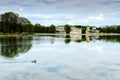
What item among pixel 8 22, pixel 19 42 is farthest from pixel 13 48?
pixel 8 22

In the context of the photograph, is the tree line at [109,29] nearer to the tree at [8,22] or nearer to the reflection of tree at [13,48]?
the tree at [8,22]

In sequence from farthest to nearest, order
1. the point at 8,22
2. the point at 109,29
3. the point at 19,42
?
the point at 109,29
the point at 8,22
the point at 19,42

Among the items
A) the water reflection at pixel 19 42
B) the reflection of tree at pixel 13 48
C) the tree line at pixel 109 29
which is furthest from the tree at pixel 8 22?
the tree line at pixel 109 29

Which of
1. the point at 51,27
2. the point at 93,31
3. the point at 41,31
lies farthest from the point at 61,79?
the point at 93,31

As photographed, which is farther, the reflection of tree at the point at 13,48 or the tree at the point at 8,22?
the tree at the point at 8,22

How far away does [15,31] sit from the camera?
93.7m

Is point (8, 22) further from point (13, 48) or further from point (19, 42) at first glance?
point (13, 48)

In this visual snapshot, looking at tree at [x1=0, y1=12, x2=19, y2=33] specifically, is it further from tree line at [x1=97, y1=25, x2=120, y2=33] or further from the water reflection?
tree line at [x1=97, y1=25, x2=120, y2=33]

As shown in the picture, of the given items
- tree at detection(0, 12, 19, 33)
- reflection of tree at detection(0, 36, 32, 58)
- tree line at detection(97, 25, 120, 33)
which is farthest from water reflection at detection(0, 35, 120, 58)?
tree line at detection(97, 25, 120, 33)

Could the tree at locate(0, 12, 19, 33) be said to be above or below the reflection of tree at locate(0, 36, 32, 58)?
above

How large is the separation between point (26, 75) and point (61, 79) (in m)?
1.73

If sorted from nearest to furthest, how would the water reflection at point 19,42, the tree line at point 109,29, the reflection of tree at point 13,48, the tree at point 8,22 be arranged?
the reflection of tree at point 13,48 < the water reflection at point 19,42 < the tree at point 8,22 < the tree line at point 109,29

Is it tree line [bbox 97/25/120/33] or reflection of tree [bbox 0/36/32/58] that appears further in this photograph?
tree line [bbox 97/25/120/33]

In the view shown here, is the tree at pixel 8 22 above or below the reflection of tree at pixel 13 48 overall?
above
